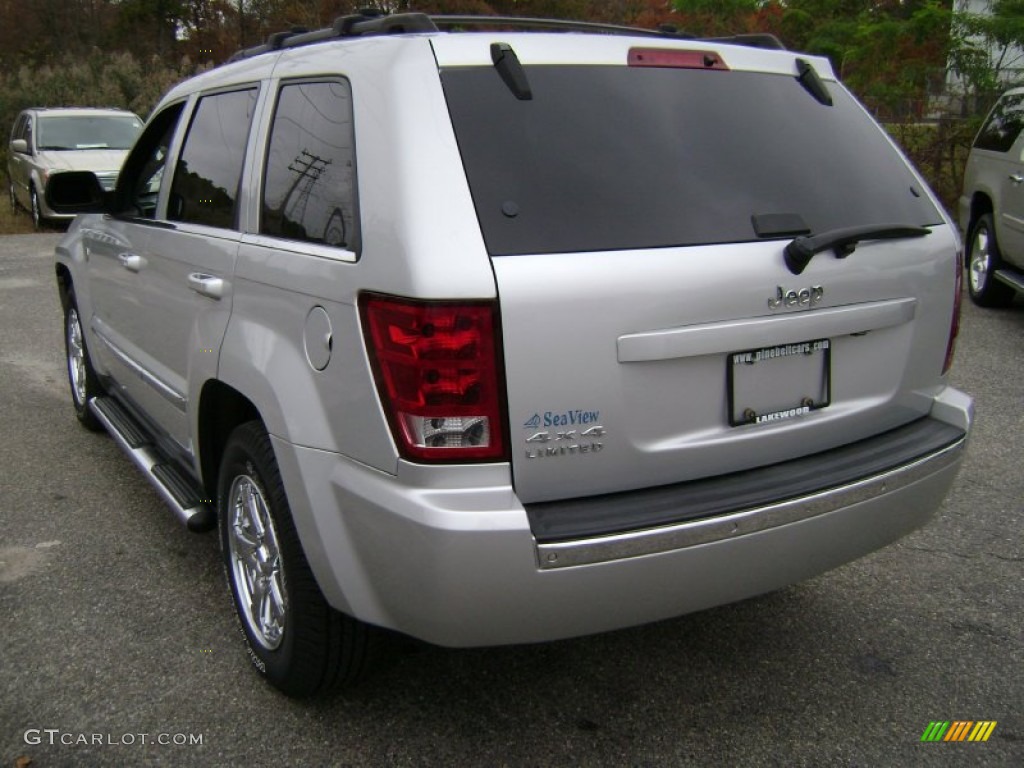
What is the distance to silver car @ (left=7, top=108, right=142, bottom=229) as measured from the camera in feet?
49.0

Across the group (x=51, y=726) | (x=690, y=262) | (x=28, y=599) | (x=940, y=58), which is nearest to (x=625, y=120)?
(x=690, y=262)

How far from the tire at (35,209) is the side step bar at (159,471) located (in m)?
12.0

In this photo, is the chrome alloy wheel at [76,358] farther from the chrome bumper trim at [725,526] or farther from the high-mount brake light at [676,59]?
the chrome bumper trim at [725,526]

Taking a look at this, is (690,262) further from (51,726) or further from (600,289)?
(51,726)

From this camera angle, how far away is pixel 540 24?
11.1 feet

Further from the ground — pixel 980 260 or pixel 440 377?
pixel 440 377

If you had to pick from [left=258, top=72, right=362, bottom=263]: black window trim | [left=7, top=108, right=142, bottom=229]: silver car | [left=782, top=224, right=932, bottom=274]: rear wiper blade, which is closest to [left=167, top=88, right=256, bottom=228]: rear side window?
[left=258, top=72, right=362, bottom=263]: black window trim

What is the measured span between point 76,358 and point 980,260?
7615 mm

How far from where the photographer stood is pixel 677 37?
3.17m

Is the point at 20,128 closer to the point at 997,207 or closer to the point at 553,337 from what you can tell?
the point at 997,207

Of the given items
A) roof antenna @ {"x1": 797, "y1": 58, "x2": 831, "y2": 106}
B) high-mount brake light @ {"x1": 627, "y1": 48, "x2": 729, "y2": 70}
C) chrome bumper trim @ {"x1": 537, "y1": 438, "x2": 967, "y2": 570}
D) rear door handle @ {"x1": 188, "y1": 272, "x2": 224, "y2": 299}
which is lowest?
chrome bumper trim @ {"x1": 537, "y1": 438, "x2": 967, "y2": 570}

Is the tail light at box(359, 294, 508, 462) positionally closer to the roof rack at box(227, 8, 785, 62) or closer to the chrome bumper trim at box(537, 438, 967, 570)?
the chrome bumper trim at box(537, 438, 967, 570)

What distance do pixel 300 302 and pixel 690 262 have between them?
102cm

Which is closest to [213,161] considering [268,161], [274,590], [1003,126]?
[268,161]
